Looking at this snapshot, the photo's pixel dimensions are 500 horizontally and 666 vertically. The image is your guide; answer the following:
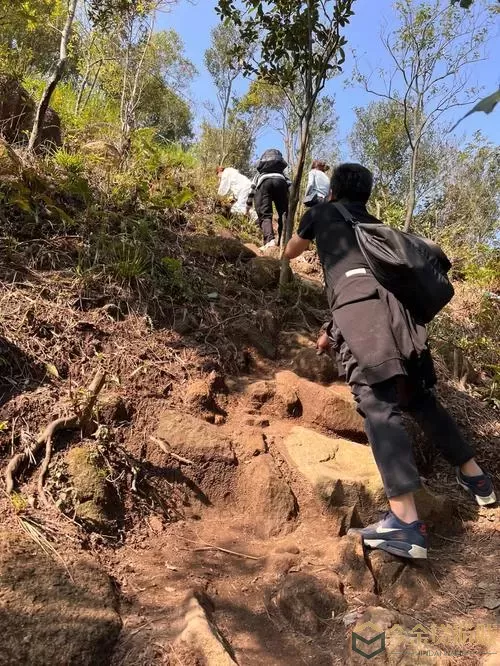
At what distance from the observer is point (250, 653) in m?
1.98

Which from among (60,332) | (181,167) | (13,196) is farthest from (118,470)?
(181,167)

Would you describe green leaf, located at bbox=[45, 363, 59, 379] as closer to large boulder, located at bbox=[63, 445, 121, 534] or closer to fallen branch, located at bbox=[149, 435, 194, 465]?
large boulder, located at bbox=[63, 445, 121, 534]

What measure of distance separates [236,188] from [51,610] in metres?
6.75

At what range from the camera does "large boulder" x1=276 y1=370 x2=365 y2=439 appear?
3605mm

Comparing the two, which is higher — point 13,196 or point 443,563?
point 13,196

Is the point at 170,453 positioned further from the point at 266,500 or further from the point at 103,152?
the point at 103,152

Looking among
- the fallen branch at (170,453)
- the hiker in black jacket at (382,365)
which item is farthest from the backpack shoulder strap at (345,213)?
the fallen branch at (170,453)

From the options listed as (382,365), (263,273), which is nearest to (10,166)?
(263,273)

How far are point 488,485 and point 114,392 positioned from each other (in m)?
2.34

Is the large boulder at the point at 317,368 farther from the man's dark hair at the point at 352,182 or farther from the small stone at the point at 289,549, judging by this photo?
the small stone at the point at 289,549

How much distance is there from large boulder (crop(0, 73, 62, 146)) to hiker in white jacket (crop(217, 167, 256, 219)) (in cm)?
251

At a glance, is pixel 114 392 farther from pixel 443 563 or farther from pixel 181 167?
pixel 181 167

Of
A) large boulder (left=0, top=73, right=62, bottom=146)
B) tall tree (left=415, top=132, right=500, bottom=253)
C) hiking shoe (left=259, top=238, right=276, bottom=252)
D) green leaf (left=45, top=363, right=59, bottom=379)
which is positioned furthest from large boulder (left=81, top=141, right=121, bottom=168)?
tall tree (left=415, top=132, right=500, bottom=253)

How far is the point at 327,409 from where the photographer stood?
3.62m
